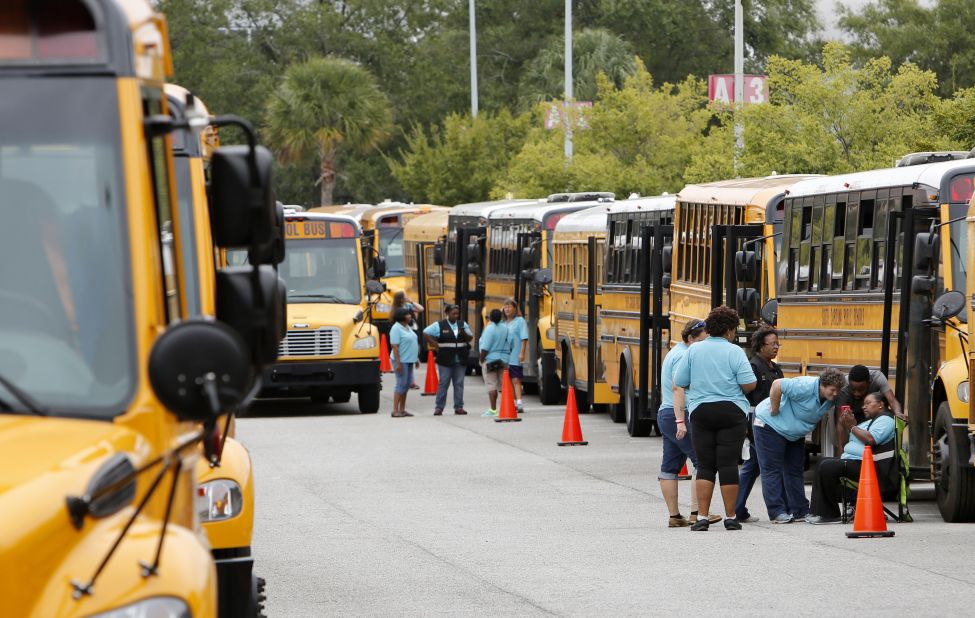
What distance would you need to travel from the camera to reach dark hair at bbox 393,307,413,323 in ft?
93.3

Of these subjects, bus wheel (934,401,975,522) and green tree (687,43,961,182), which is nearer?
bus wheel (934,401,975,522)

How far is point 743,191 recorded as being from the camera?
2278cm

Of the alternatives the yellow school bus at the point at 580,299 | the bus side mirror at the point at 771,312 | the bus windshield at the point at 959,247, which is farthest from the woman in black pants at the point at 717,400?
the yellow school bus at the point at 580,299

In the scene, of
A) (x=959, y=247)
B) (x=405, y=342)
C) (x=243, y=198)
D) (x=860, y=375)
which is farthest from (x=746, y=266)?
(x=243, y=198)

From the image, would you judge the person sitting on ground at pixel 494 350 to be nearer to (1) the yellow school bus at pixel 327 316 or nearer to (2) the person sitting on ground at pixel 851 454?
(1) the yellow school bus at pixel 327 316

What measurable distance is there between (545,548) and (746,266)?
26.1ft

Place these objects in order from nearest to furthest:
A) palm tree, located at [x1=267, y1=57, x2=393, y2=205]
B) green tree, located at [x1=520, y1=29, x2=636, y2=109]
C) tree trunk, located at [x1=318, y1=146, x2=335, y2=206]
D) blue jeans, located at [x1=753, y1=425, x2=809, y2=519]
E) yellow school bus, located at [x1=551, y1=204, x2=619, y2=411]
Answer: blue jeans, located at [x1=753, y1=425, x2=809, y2=519]
yellow school bus, located at [x1=551, y1=204, x2=619, y2=411]
palm tree, located at [x1=267, y1=57, x2=393, y2=205]
tree trunk, located at [x1=318, y1=146, x2=335, y2=206]
green tree, located at [x1=520, y1=29, x2=636, y2=109]

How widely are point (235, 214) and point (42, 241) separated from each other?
1.92 feet

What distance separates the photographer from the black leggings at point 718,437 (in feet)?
48.8

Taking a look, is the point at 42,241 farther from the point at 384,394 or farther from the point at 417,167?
the point at 417,167

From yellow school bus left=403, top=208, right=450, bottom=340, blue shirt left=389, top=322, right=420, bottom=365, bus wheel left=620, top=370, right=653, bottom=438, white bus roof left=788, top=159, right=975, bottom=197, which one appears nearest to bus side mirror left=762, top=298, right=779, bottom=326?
white bus roof left=788, top=159, right=975, bottom=197

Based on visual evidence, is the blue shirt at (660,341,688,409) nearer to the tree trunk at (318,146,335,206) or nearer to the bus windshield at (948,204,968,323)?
the bus windshield at (948,204,968,323)

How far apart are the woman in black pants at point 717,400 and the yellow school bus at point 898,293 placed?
177 centimetres

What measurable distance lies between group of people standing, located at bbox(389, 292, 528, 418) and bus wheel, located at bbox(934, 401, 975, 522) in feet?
39.4
